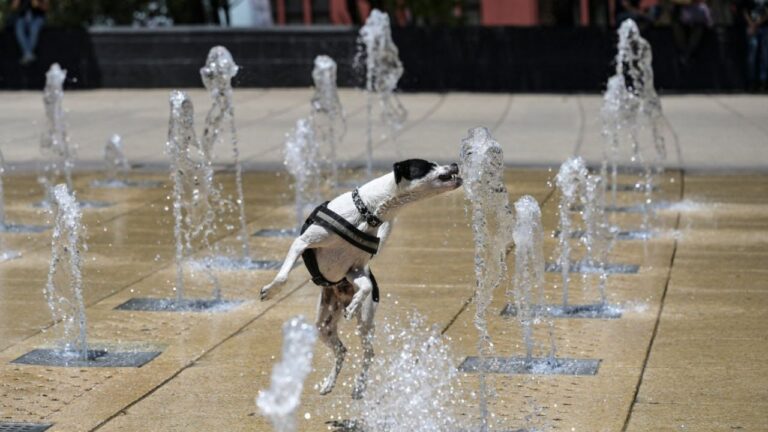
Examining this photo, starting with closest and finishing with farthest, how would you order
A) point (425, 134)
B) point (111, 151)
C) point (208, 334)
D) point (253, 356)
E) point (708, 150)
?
point (253, 356) → point (208, 334) → point (111, 151) → point (708, 150) → point (425, 134)

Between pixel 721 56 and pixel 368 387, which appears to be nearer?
pixel 368 387

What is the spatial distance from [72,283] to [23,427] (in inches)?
80.6

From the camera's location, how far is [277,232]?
11.6 metres

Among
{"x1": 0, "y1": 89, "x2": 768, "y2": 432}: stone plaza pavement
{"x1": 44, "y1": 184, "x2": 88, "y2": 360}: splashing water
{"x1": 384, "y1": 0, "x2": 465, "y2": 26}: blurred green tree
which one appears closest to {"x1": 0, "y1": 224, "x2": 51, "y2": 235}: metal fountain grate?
{"x1": 0, "y1": 89, "x2": 768, "y2": 432}: stone plaza pavement

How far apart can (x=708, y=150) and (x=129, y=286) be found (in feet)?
26.9

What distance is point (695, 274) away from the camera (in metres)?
9.78

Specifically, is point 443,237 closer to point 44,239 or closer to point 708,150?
point 44,239

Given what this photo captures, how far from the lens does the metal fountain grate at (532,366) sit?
7367 mm

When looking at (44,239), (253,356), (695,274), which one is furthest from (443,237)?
(253,356)

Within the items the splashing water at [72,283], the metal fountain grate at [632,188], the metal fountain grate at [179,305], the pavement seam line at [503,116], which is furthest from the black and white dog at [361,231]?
the pavement seam line at [503,116]

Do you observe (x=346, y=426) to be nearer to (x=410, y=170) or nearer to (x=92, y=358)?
(x=410, y=170)

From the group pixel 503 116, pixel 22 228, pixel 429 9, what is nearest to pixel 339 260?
pixel 22 228

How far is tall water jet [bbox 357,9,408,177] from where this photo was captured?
18.5 metres

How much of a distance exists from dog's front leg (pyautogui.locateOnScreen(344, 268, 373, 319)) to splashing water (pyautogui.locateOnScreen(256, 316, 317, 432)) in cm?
136
